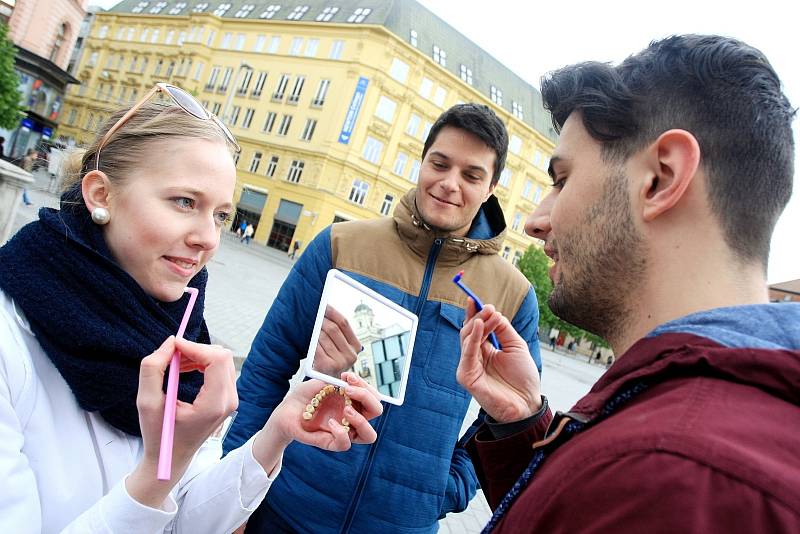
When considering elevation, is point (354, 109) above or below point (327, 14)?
below

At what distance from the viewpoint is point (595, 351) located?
5109cm

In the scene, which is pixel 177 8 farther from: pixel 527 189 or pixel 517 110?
pixel 527 189

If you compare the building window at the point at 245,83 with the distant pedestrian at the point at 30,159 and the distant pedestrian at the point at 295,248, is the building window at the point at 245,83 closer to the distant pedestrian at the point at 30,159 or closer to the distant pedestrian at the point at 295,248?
the distant pedestrian at the point at 295,248

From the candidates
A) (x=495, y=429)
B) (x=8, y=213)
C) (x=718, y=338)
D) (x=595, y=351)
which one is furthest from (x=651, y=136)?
(x=595, y=351)

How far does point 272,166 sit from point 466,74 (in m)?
16.6

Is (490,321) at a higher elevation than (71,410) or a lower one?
higher

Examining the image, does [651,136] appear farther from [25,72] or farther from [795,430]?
[25,72]

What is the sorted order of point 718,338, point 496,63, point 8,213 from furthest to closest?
point 496,63 < point 8,213 < point 718,338

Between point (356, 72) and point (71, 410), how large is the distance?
34206 millimetres

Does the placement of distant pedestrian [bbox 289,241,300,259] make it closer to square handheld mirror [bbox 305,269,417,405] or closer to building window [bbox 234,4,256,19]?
building window [bbox 234,4,256,19]

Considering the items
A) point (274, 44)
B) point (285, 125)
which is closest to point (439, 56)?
point (274, 44)

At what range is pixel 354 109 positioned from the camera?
108 ft

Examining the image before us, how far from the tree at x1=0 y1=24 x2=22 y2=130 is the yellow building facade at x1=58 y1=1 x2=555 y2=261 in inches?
367

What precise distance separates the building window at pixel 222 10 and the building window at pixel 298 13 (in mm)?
7199
